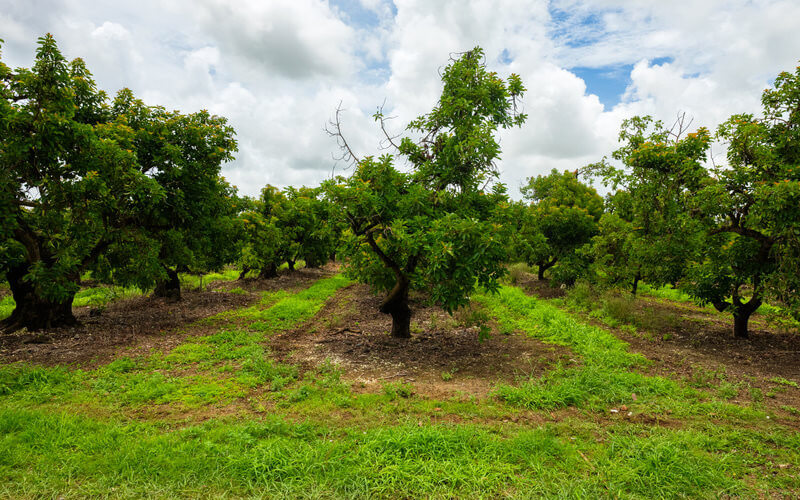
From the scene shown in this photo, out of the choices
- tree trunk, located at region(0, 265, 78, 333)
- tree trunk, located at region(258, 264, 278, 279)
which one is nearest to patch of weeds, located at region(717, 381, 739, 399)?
tree trunk, located at region(0, 265, 78, 333)

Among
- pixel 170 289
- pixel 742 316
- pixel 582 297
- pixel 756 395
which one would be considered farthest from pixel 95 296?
pixel 742 316

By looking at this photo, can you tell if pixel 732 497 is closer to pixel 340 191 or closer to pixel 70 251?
pixel 340 191

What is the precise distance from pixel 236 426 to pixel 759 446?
718cm

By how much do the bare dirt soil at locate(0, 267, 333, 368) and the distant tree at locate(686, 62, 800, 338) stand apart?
1515 cm

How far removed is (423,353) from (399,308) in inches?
60.4

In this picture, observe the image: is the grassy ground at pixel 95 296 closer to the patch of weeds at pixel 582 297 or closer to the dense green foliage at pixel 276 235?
the dense green foliage at pixel 276 235

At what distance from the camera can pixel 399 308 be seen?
33.6 feet

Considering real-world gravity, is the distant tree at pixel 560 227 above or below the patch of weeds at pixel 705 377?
above

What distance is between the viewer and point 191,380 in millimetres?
7172

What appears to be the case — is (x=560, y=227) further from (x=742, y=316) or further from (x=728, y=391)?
(x=728, y=391)

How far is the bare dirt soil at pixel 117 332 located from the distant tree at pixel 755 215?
1515 cm

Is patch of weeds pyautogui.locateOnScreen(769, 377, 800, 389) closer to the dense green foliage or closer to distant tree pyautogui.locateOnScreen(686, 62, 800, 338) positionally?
distant tree pyautogui.locateOnScreen(686, 62, 800, 338)

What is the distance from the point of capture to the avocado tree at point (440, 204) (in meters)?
7.36

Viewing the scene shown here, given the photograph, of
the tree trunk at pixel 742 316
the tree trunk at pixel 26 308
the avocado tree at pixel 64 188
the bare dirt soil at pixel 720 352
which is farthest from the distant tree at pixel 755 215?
the tree trunk at pixel 26 308
